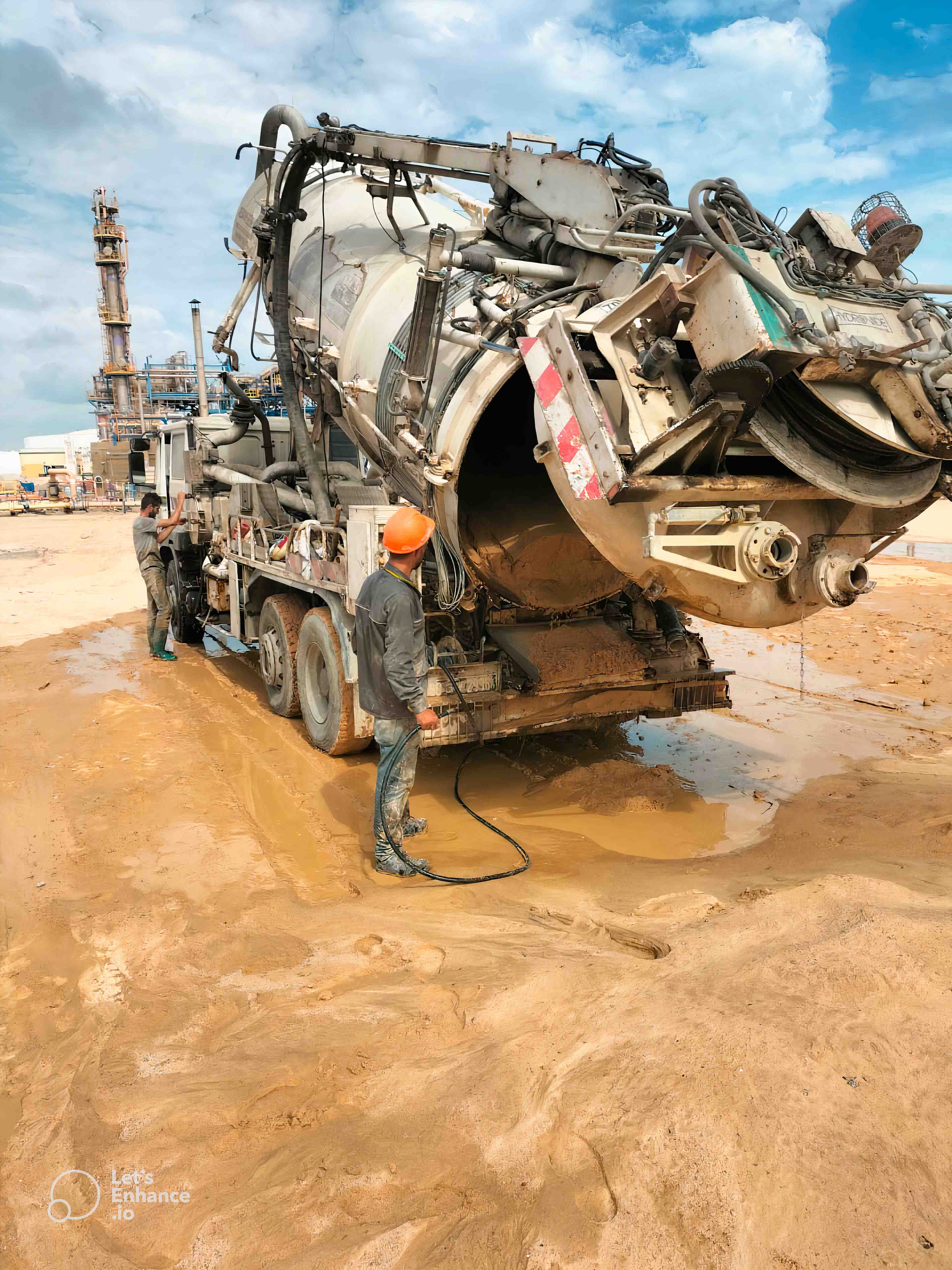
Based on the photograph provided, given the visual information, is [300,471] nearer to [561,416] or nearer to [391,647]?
[391,647]

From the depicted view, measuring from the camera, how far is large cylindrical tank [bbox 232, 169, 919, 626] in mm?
3697

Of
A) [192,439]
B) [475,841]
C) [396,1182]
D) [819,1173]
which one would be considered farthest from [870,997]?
[192,439]

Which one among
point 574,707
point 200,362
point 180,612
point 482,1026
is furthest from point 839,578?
point 200,362

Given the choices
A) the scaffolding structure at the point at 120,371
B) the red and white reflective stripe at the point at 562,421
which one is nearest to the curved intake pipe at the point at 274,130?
the red and white reflective stripe at the point at 562,421

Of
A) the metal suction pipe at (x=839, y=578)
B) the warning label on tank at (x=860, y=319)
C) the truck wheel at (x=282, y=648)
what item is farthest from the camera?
the truck wheel at (x=282, y=648)

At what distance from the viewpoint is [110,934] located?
3.58 meters

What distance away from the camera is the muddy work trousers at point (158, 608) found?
9.67 metres

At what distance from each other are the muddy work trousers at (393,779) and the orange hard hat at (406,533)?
0.88 m

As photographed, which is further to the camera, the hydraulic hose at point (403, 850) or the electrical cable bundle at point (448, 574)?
the electrical cable bundle at point (448, 574)

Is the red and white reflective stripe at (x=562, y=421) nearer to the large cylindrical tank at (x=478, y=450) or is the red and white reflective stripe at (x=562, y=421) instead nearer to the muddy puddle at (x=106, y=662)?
the large cylindrical tank at (x=478, y=450)

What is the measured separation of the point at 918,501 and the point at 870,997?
87.9 inches

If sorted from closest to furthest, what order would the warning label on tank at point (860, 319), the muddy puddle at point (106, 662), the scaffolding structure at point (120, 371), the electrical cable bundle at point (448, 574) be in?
1. the warning label on tank at point (860, 319)
2. the electrical cable bundle at point (448, 574)
3. the muddy puddle at point (106, 662)
4. the scaffolding structure at point (120, 371)

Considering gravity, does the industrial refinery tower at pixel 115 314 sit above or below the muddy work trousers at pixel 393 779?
above

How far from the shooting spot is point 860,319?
10.6ft
